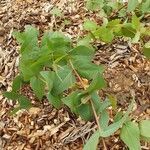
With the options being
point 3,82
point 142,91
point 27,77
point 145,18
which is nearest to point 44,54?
point 27,77

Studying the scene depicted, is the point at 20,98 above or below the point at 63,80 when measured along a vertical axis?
below

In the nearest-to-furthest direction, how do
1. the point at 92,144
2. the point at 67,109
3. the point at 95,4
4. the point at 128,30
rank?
the point at 92,144 → the point at 128,30 → the point at 67,109 → the point at 95,4

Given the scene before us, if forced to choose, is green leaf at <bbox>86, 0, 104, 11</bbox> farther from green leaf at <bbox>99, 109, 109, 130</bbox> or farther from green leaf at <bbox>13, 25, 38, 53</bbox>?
green leaf at <bbox>99, 109, 109, 130</bbox>

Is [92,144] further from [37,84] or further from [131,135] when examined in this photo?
[37,84]

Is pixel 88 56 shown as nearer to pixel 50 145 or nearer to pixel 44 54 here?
pixel 44 54

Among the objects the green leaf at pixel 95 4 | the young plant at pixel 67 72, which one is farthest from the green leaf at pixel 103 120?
the green leaf at pixel 95 4

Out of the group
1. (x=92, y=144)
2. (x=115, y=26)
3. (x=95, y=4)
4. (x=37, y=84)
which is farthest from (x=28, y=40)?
(x=95, y=4)

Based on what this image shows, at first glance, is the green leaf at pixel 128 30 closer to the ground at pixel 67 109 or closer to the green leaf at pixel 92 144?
the ground at pixel 67 109
